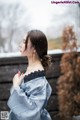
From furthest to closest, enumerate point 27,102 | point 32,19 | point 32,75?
point 32,19 → point 32,75 → point 27,102

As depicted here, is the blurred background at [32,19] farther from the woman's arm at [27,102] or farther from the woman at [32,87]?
the woman's arm at [27,102]

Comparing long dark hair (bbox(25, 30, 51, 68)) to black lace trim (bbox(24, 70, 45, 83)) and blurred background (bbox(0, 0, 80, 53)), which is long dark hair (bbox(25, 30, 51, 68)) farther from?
blurred background (bbox(0, 0, 80, 53))

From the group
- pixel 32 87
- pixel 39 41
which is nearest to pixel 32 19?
pixel 39 41

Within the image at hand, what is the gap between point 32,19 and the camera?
15.8 feet

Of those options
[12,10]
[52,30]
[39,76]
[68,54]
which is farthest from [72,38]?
[39,76]

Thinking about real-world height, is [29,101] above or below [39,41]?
below

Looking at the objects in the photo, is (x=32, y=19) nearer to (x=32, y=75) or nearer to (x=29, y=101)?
(x=32, y=75)

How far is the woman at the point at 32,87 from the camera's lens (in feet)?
8.18

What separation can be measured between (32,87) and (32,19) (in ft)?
7.80

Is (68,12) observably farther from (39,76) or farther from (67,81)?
(39,76)

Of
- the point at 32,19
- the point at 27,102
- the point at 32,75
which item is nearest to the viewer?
the point at 27,102

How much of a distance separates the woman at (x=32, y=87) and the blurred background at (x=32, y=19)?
2034 mm

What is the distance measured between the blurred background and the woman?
6.67 feet

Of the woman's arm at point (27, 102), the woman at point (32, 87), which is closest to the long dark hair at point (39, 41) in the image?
the woman at point (32, 87)
